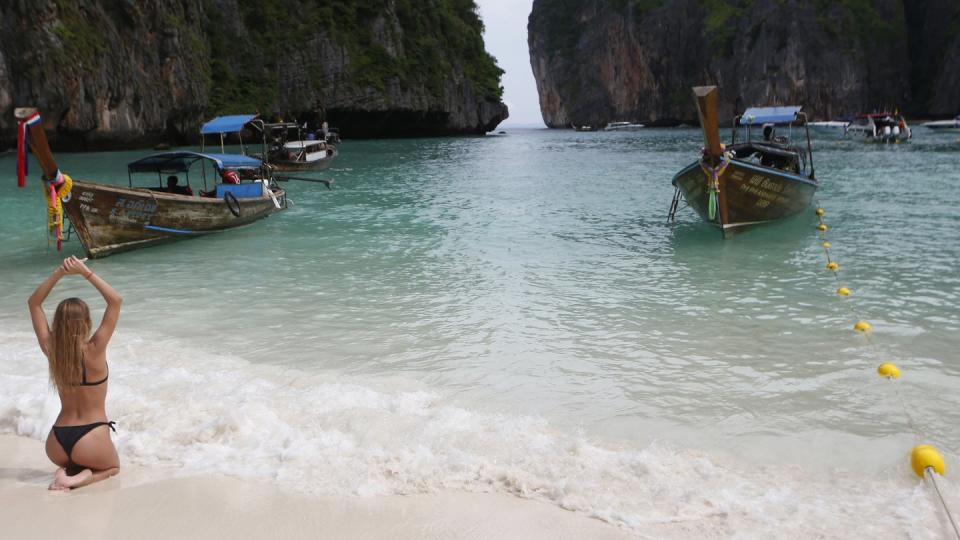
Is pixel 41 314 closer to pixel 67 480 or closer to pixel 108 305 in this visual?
pixel 108 305

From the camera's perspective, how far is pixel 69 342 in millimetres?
4125

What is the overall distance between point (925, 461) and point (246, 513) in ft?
14.6

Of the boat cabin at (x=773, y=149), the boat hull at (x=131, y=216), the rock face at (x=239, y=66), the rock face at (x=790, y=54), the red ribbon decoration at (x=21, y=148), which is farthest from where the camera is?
the rock face at (x=790, y=54)

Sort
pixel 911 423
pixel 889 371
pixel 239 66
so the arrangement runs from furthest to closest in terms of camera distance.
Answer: pixel 239 66
pixel 889 371
pixel 911 423

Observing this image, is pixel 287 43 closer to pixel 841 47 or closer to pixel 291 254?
pixel 291 254

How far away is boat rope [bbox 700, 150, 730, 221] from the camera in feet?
46.2

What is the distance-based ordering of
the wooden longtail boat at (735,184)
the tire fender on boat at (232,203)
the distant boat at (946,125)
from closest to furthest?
the wooden longtail boat at (735,184)
the tire fender on boat at (232,203)
the distant boat at (946,125)

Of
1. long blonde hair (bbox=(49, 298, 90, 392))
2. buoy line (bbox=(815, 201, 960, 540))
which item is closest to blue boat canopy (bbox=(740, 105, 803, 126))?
buoy line (bbox=(815, 201, 960, 540))

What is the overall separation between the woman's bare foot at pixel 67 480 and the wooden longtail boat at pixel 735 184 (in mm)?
11446

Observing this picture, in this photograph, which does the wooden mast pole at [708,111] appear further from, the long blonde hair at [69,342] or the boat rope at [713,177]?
the long blonde hair at [69,342]

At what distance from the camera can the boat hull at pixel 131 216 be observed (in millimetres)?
13375

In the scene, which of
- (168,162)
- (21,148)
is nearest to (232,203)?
(168,162)

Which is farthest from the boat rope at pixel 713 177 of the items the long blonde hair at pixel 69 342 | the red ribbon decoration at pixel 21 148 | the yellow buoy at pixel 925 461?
the long blonde hair at pixel 69 342

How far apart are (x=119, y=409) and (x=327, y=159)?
29475 mm
